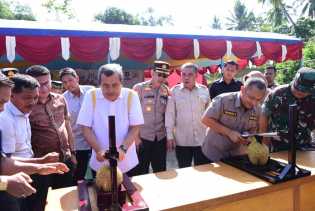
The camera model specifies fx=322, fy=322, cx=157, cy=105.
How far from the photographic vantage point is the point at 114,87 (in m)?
1.98

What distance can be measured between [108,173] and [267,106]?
4.69 feet

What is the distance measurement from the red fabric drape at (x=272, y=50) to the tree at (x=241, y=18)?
31258mm

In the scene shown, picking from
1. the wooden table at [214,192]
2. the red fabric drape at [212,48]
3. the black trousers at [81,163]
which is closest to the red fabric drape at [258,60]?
the red fabric drape at [212,48]

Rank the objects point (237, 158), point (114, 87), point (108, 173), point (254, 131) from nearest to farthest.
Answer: point (108, 173)
point (114, 87)
point (237, 158)
point (254, 131)

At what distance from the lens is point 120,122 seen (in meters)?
2.09

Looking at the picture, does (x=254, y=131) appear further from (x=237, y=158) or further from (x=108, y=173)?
(x=108, y=173)

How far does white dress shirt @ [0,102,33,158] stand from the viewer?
1719 mm

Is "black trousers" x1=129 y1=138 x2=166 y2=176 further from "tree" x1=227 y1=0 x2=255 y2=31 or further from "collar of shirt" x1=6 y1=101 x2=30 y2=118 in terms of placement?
"tree" x1=227 y1=0 x2=255 y2=31

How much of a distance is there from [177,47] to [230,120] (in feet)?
14.3

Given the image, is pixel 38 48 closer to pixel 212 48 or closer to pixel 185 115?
pixel 185 115

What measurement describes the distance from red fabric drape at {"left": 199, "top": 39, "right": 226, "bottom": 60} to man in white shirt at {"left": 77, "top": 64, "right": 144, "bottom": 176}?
16.0ft

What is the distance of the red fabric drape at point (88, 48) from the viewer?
556cm

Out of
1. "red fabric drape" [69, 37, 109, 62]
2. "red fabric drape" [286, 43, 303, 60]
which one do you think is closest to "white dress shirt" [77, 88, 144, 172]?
"red fabric drape" [69, 37, 109, 62]

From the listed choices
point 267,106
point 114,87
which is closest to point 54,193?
point 114,87
